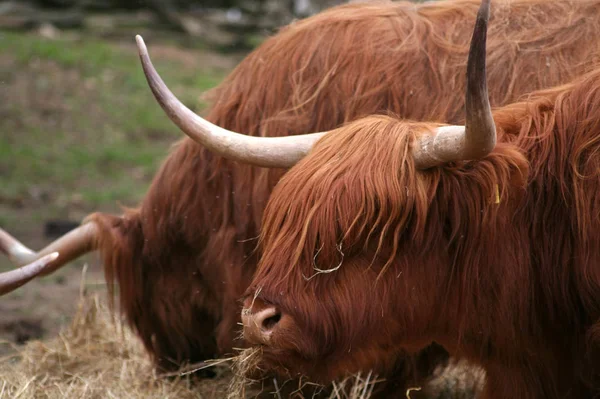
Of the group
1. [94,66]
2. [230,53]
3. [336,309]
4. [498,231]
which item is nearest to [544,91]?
[498,231]

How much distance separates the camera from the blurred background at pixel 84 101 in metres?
7.96

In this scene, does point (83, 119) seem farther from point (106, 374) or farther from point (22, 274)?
point (22, 274)

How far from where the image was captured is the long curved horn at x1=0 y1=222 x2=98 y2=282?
4.79 meters

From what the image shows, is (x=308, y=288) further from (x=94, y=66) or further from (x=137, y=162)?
(x=94, y=66)

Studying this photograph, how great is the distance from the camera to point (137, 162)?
33.8 feet

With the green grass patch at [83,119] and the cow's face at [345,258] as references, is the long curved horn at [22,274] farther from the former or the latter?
the green grass patch at [83,119]

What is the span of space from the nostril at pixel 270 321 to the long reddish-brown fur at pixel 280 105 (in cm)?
110

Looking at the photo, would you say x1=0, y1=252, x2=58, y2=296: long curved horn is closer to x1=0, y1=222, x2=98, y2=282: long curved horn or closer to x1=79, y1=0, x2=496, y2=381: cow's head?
x1=0, y1=222, x2=98, y2=282: long curved horn

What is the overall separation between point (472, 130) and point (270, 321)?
3.19 ft

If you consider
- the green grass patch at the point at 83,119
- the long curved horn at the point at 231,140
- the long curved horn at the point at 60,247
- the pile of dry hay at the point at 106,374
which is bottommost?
the green grass patch at the point at 83,119

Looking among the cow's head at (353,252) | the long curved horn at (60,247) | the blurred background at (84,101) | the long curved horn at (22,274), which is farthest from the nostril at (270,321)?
the blurred background at (84,101)

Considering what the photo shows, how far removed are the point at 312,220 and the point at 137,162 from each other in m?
7.21

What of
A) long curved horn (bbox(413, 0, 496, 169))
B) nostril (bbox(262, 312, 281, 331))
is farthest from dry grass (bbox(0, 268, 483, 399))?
long curved horn (bbox(413, 0, 496, 169))

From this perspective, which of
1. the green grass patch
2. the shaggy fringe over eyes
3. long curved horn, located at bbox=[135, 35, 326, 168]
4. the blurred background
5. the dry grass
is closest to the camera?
the shaggy fringe over eyes
